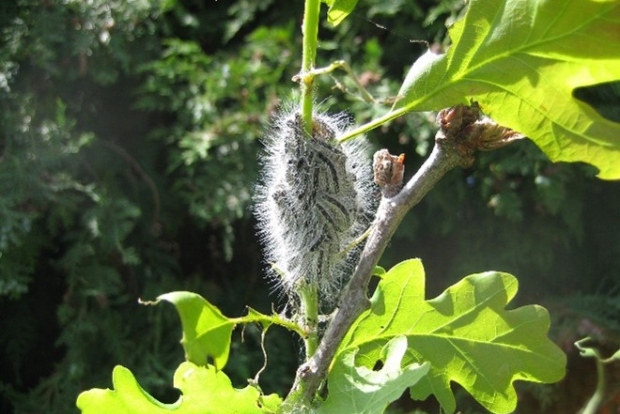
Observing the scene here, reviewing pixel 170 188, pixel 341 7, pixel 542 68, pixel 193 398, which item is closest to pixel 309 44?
pixel 341 7

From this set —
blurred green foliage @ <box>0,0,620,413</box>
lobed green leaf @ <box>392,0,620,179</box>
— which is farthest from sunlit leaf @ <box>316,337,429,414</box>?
blurred green foliage @ <box>0,0,620,413</box>

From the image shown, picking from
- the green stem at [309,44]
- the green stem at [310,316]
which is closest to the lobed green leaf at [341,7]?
the green stem at [309,44]

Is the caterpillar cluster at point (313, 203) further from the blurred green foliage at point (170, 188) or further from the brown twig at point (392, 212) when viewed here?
the blurred green foliage at point (170, 188)

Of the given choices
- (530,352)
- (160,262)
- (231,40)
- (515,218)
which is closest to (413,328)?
(530,352)

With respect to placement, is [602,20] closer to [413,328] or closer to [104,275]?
[413,328]

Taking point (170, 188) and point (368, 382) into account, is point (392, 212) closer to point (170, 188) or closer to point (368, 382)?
point (368, 382)
